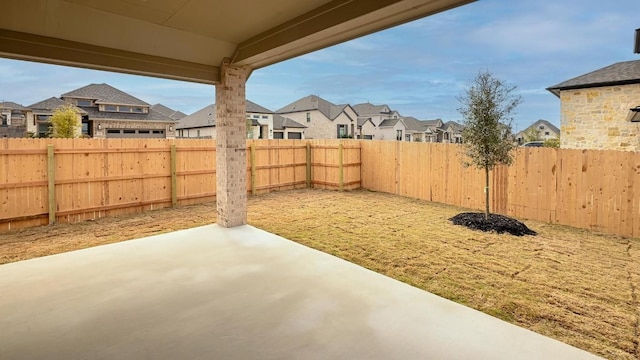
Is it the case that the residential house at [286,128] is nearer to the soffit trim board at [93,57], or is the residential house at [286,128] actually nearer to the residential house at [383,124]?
the residential house at [383,124]

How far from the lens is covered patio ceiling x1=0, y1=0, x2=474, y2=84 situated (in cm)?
351

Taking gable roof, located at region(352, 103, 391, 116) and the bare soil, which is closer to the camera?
the bare soil

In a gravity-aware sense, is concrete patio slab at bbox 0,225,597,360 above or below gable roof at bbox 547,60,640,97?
below

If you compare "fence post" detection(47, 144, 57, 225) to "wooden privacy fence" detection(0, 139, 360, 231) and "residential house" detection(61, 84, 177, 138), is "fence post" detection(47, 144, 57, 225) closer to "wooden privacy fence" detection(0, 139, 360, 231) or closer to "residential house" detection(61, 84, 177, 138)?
"wooden privacy fence" detection(0, 139, 360, 231)

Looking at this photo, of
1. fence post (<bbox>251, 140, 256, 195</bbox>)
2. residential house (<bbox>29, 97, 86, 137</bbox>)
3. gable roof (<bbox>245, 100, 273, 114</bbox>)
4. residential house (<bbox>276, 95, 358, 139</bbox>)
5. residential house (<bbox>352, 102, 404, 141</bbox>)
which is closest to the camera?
fence post (<bbox>251, 140, 256, 195</bbox>)

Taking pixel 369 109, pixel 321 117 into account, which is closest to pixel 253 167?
pixel 321 117

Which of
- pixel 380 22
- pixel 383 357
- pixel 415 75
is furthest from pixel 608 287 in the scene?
pixel 415 75

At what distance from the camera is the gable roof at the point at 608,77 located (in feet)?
28.7

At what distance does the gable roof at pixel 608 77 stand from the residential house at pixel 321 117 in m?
21.2

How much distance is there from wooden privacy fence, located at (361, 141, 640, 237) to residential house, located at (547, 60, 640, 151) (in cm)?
316

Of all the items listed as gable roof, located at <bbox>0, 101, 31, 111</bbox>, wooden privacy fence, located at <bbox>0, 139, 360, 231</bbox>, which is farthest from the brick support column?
gable roof, located at <bbox>0, 101, 31, 111</bbox>

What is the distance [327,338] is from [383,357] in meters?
0.47

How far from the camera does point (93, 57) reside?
456 cm

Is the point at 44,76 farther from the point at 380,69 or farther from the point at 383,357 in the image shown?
the point at 383,357
